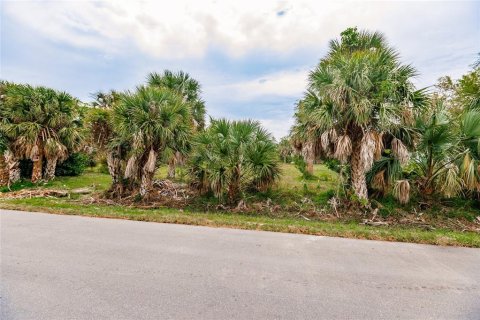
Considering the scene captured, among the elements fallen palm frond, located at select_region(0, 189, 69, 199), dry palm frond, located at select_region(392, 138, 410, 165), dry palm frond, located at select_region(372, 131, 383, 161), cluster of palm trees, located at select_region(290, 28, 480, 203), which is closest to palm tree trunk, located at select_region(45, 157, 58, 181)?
fallen palm frond, located at select_region(0, 189, 69, 199)

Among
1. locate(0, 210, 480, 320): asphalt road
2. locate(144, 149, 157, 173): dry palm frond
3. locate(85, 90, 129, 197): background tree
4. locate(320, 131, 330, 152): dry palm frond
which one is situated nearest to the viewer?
locate(0, 210, 480, 320): asphalt road

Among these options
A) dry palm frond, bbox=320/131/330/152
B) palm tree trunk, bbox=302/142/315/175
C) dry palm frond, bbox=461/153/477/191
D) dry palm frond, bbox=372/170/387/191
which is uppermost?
dry palm frond, bbox=320/131/330/152

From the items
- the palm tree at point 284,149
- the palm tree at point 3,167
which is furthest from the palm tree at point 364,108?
the palm tree at point 3,167

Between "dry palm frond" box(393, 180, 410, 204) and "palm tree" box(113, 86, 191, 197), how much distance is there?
24.0 ft

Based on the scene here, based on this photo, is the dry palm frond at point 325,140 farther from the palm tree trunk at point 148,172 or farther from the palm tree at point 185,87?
the palm tree at point 185,87

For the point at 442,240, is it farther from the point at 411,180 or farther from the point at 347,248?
the point at 411,180

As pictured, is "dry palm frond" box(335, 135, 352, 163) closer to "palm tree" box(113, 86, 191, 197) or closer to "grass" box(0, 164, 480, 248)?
"grass" box(0, 164, 480, 248)

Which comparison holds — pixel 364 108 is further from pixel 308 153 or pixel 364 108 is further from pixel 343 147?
pixel 308 153

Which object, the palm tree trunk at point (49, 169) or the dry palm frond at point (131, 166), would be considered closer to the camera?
the dry palm frond at point (131, 166)

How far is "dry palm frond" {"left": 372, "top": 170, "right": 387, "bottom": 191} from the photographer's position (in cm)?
825

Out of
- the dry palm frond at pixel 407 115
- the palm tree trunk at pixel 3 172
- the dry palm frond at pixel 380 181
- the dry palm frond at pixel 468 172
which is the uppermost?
the dry palm frond at pixel 407 115

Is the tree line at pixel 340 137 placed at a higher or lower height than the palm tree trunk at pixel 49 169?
higher

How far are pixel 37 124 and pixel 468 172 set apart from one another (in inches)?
674

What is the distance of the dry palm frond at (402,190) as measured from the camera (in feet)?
24.9
